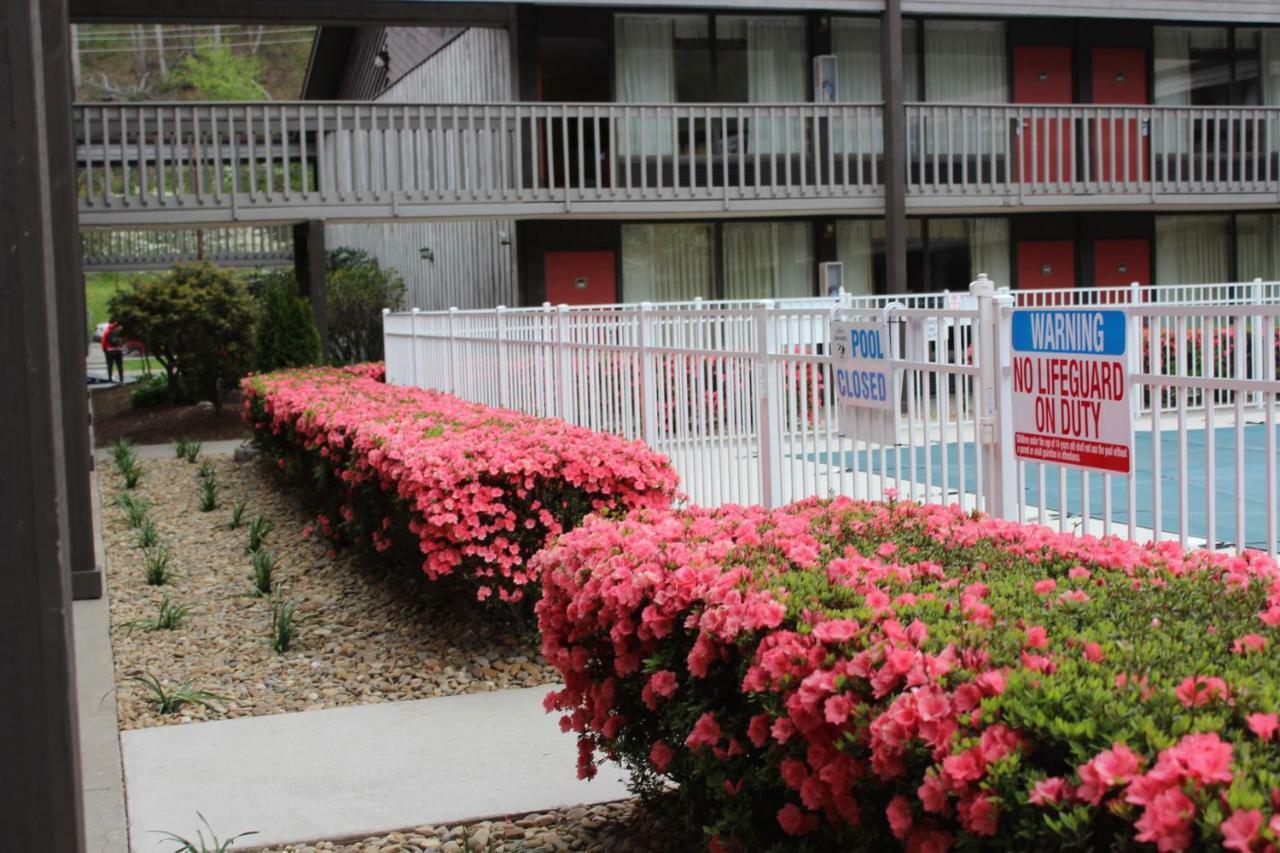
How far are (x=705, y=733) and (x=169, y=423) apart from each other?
1780 centimetres

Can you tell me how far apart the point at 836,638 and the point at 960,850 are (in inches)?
24.2

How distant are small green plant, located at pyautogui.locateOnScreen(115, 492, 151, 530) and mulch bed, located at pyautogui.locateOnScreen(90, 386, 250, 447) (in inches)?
218

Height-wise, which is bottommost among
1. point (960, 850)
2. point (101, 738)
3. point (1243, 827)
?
point (101, 738)

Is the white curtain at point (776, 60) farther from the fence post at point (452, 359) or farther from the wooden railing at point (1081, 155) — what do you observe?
the fence post at point (452, 359)

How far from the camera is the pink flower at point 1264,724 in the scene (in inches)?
100

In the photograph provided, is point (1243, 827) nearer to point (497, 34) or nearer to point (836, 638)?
point (836, 638)

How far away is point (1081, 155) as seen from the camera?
69.7 ft

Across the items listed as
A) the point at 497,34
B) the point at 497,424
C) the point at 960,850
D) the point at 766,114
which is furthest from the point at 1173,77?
the point at 960,850

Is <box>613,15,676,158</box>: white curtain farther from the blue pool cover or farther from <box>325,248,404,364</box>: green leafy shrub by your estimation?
the blue pool cover

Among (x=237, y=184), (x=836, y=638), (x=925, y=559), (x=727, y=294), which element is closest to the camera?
(x=836, y=638)

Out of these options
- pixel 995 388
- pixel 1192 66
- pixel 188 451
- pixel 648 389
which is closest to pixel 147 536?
pixel 648 389

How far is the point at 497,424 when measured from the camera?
8.88 meters

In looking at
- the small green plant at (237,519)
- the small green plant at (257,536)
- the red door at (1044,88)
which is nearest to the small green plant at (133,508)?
the small green plant at (237,519)

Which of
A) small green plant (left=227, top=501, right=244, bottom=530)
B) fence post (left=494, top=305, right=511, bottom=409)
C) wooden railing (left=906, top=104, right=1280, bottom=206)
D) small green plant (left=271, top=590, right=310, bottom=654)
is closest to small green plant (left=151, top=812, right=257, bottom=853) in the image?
small green plant (left=271, top=590, right=310, bottom=654)
